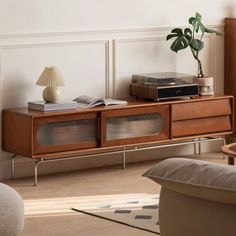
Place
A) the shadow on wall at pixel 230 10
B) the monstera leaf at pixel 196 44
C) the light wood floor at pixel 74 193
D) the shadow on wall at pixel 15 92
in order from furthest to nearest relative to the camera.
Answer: the shadow on wall at pixel 230 10
the monstera leaf at pixel 196 44
the shadow on wall at pixel 15 92
the light wood floor at pixel 74 193

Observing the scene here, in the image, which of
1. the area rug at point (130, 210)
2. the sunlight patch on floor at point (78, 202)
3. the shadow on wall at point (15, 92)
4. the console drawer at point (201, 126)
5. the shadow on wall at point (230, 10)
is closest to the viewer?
the area rug at point (130, 210)

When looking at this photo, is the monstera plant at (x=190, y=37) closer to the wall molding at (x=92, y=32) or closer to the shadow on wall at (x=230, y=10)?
the wall molding at (x=92, y=32)

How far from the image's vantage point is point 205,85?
647 cm

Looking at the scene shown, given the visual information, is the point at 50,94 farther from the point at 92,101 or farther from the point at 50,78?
the point at 92,101

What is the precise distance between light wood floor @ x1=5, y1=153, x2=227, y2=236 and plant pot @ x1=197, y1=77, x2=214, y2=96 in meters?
0.55

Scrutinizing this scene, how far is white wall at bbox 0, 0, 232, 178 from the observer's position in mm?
5730

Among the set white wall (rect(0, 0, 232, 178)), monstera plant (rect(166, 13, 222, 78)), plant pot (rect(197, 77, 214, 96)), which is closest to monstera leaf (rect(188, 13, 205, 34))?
monstera plant (rect(166, 13, 222, 78))

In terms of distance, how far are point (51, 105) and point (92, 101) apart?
14.1 inches

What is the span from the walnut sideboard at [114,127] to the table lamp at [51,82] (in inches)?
6.0

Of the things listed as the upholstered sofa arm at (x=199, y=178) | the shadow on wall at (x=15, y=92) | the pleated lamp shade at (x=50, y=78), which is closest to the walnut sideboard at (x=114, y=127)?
the shadow on wall at (x=15, y=92)

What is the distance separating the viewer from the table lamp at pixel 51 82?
18.5 feet

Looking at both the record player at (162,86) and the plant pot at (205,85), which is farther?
the plant pot at (205,85)

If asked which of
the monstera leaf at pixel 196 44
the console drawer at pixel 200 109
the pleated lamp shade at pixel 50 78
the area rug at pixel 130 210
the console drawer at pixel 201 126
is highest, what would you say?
the monstera leaf at pixel 196 44

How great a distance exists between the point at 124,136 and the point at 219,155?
42.9 inches
